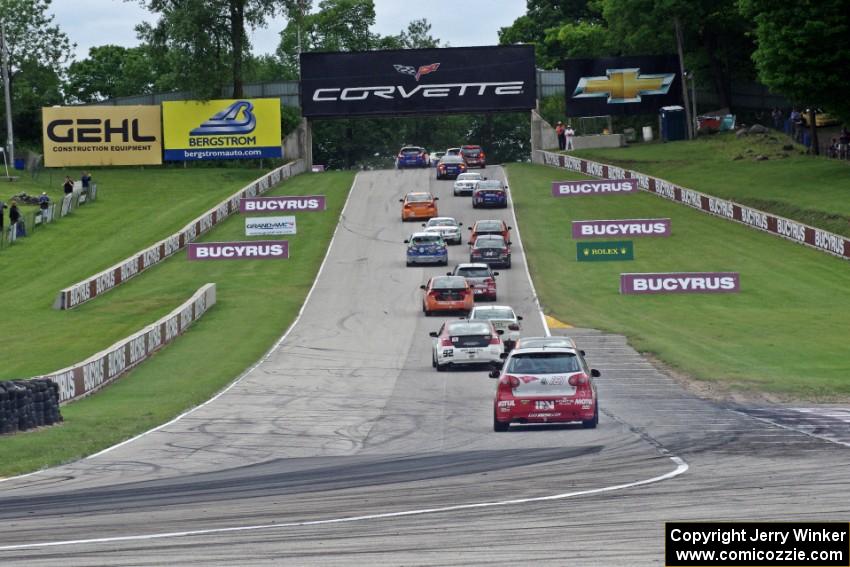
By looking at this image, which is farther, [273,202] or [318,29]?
[318,29]

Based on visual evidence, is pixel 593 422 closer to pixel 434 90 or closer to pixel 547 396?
pixel 547 396

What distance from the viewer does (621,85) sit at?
310ft

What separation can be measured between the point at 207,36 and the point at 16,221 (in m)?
34.5

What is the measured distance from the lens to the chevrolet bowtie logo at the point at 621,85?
94.5m

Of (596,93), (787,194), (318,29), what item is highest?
(318,29)

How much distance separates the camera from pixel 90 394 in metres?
32.9

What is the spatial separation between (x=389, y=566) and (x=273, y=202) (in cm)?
6508

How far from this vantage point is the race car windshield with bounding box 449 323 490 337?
114 feet

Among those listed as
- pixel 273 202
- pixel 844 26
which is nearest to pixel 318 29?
pixel 273 202

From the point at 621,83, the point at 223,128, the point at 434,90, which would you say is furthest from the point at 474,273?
the point at 621,83

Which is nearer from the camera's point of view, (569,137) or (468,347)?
(468,347)

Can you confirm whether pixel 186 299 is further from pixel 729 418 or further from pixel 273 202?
pixel 729 418

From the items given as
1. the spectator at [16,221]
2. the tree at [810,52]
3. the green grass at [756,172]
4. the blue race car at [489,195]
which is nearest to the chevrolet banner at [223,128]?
the blue race car at [489,195]

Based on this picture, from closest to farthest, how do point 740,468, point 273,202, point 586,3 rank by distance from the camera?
point 740,468, point 273,202, point 586,3
